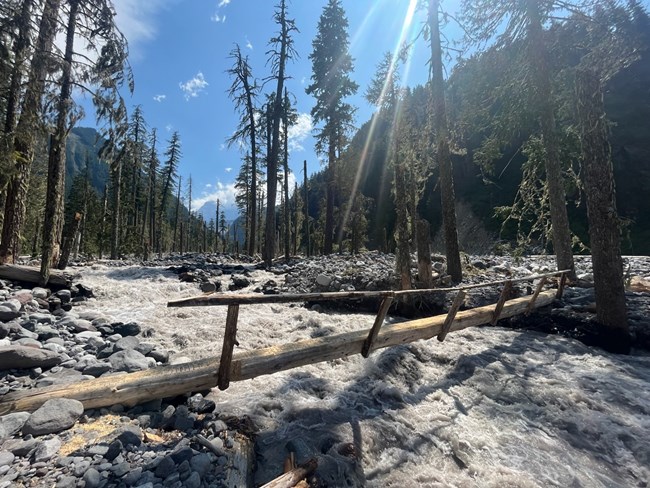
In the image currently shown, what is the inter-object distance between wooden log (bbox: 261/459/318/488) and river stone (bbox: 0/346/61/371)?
3.87m

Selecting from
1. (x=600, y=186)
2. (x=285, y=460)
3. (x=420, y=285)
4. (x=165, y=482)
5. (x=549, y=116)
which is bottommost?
(x=285, y=460)

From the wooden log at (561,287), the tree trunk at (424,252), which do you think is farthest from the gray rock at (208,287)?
the wooden log at (561,287)

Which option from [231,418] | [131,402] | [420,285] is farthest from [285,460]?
[420,285]

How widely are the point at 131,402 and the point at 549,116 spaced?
548 inches

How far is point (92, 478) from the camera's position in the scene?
2.64m

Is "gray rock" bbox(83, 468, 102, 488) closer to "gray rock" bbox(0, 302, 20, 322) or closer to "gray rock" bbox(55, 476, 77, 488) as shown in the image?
"gray rock" bbox(55, 476, 77, 488)

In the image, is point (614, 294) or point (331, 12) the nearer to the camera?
point (614, 294)

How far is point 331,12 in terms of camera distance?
24.3 meters

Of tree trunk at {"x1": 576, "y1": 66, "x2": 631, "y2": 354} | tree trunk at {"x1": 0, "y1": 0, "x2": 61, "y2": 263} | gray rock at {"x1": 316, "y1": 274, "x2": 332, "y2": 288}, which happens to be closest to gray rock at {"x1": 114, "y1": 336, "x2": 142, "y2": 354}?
tree trunk at {"x1": 0, "y1": 0, "x2": 61, "y2": 263}

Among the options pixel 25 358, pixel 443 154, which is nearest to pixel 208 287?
pixel 25 358

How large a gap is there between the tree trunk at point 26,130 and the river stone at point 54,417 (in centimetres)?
849

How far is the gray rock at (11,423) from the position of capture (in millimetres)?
2992

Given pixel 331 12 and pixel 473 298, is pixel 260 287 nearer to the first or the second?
pixel 473 298

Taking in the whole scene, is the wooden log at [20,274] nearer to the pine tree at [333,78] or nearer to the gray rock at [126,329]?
the gray rock at [126,329]
